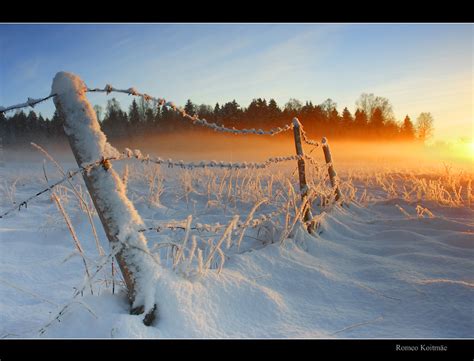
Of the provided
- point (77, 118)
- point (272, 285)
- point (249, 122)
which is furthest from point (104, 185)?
point (249, 122)

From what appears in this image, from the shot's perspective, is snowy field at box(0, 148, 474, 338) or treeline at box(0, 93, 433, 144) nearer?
snowy field at box(0, 148, 474, 338)

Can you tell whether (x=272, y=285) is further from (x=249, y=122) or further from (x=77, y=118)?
(x=249, y=122)

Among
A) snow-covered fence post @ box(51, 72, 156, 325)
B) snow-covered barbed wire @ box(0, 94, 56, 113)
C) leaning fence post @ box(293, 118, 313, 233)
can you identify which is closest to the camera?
snow-covered barbed wire @ box(0, 94, 56, 113)

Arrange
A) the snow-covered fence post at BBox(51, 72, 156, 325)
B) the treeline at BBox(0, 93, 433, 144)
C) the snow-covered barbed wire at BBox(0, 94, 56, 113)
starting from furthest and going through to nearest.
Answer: the treeline at BBox(0, 93, 433, 144) → the snow-covered fence post at BBox(51, 72, 156, 325) → the snow-covered barbed wire at BBox(0, 94, 56, 113)

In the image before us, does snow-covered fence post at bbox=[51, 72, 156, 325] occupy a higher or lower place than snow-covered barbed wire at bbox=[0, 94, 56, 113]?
lower

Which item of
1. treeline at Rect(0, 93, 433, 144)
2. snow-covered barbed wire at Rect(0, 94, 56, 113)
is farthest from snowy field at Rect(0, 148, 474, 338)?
treeline at Rect(0, 93, 433, 144)

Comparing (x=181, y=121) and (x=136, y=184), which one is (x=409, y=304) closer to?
(x=136, y=184)

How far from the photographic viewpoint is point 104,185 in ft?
4.89

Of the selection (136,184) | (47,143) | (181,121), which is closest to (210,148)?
(181,121)

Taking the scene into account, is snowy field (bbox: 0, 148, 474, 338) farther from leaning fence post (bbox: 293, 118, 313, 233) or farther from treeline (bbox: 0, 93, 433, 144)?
treeline (bbox: 0, 93, 433, 144)

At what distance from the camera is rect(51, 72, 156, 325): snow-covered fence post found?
4.75ft
